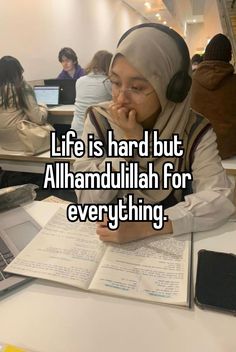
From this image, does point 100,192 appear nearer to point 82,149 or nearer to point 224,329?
point 82,149

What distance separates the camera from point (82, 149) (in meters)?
1.05

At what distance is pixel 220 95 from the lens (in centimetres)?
194

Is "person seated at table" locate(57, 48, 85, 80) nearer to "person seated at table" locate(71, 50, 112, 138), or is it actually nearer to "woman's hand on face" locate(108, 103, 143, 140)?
"person seated at table" locate(71, 50, 112, 138)

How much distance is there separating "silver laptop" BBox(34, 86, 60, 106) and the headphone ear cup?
241cm

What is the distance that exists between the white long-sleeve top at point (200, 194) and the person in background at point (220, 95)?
1.03m

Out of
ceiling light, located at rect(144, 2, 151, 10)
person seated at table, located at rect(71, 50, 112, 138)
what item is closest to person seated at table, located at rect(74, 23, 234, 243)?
person seated at table, located at rect(71, 50, 112, 138)

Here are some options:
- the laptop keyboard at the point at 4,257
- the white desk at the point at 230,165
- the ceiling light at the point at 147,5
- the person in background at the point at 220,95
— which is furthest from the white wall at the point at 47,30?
the laptop keyboard at the point at 4,257

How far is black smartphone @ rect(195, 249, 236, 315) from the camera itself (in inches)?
22.7

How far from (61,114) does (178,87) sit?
2083 millimetres

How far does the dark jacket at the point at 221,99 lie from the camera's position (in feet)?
6.35

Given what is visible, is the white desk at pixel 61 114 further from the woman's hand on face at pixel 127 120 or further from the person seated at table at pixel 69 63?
the woman's hand on face at pixel 127 120

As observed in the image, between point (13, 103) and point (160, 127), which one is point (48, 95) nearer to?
point (13, 103)

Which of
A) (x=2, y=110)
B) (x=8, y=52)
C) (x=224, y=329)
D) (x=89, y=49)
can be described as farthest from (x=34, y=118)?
(x=89, y=49)

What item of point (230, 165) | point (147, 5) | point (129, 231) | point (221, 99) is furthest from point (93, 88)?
point (147, 5)
